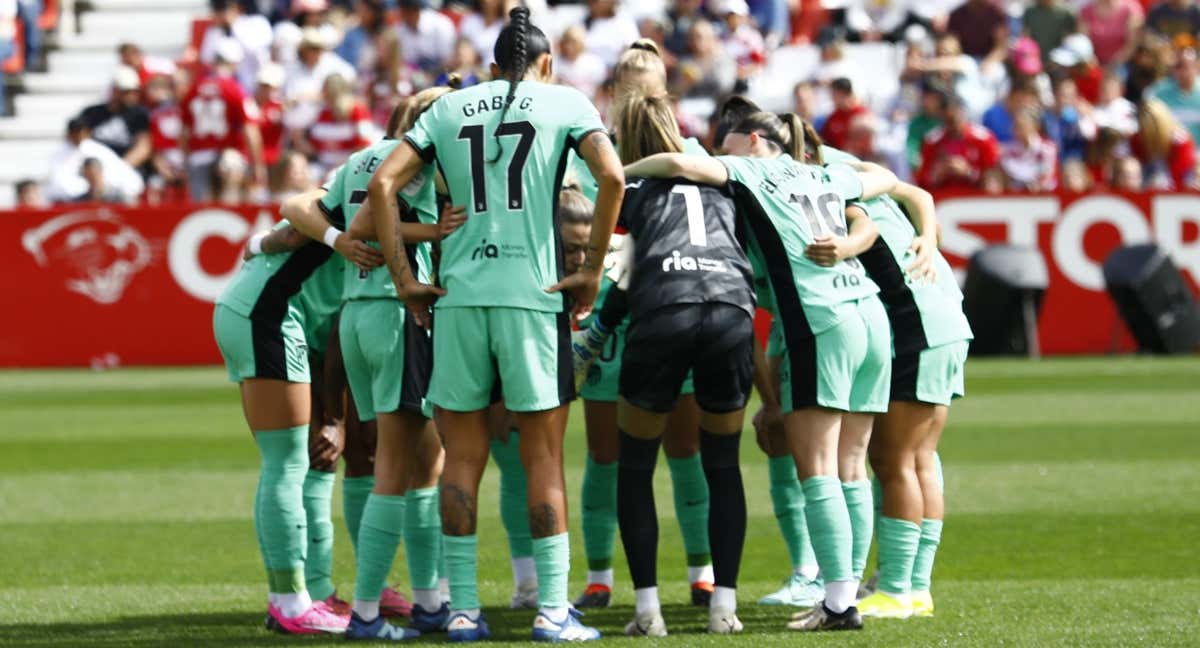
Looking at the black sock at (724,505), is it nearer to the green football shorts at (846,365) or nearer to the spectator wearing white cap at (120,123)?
the green football shorts at (846,365)

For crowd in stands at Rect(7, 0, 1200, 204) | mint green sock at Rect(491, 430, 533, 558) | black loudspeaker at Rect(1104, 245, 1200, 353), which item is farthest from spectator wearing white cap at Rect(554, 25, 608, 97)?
mint green sock at Rect(491, 430, 533, 558)

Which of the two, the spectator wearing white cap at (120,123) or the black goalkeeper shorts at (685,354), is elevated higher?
the black goalkeeper shorts at (685,354)

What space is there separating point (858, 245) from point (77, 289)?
47.5ft

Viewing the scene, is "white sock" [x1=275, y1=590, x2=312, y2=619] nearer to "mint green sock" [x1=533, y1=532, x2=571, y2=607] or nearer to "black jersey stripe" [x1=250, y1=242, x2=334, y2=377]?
"black jersey stripe" [x1=250, y1=242, x2=334, y2=377]

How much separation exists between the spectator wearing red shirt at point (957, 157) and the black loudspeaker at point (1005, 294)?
2.95ft

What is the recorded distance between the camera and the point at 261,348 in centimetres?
754

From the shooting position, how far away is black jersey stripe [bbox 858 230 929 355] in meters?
7.75

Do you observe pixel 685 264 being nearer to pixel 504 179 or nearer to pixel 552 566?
pixel 504 179

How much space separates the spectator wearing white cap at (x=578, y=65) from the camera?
858 inches

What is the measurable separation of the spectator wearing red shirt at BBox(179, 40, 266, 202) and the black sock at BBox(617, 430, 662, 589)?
15410mm

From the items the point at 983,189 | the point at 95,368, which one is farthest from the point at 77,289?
the point at 983,189

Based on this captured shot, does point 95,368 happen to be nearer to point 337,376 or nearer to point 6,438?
point 6,438

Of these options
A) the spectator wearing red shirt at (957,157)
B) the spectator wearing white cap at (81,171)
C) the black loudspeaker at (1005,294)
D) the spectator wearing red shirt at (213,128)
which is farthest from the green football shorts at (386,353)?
the spectator wearing red shirt at (213,128)

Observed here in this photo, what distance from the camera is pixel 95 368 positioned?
20.6 meters
